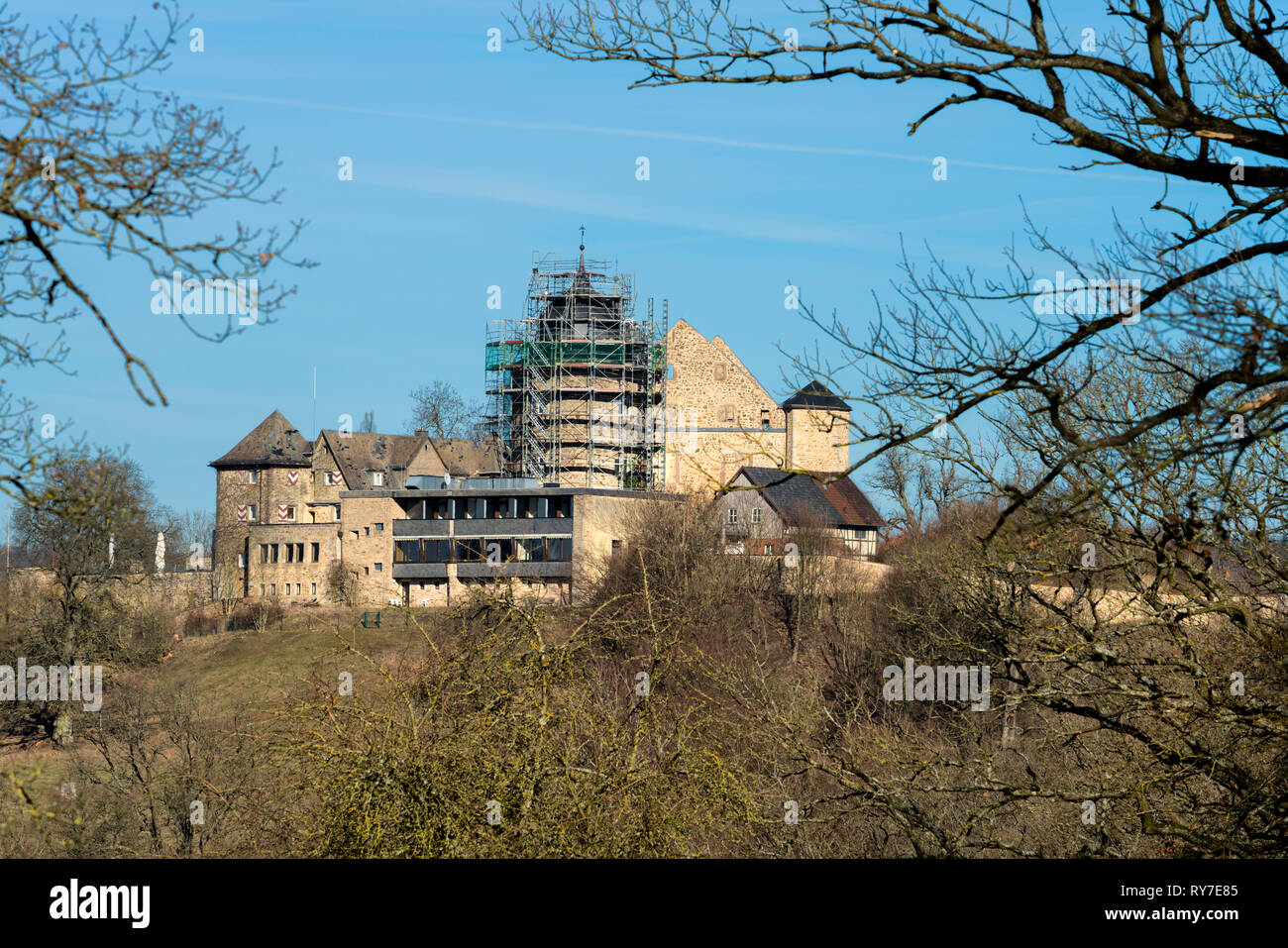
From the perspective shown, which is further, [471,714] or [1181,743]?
[471,714]

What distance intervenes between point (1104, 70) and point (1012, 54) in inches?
15.3

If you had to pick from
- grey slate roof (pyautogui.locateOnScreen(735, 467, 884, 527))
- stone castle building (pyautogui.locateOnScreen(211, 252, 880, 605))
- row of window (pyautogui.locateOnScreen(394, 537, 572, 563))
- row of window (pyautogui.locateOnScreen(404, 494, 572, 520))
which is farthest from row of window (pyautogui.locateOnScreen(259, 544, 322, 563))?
grey slate roof (pyautogui.locateOnScreen(735, 467, 884, 527))

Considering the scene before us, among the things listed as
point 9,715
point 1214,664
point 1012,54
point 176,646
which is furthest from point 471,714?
point 176,646

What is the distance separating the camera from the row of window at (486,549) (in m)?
60.4

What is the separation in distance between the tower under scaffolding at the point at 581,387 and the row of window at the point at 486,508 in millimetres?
3124

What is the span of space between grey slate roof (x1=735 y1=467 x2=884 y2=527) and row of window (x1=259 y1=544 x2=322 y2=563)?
2285 cm

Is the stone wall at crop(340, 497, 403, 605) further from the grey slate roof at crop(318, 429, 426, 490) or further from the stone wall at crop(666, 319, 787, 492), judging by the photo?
the stone wall at crop(666, 319, 787, 492)

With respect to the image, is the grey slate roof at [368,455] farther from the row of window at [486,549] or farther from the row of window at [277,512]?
the row of window at [486,549]

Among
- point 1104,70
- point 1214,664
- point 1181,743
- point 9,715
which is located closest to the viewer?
point 1104,70

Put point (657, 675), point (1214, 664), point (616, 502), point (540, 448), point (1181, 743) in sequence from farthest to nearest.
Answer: point (540, 448), point (616, 502), point (657, 675), point (1214, 664), point (1181, 743)

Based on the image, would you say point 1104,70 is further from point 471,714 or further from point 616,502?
point 616,502

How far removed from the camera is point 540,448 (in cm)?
6625

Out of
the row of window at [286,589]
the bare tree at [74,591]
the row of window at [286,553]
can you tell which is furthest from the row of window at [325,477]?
the bare tree at [74,591]

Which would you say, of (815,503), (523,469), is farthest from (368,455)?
(815,503)
